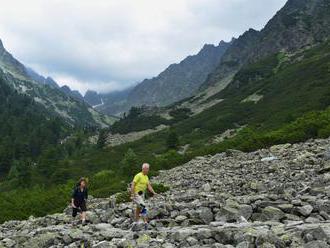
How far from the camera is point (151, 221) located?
18812 mm

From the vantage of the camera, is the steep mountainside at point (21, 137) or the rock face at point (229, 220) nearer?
the rock face at point (229, 220)

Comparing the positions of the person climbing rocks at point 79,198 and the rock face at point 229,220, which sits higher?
the person climbing rocks at point 79,198

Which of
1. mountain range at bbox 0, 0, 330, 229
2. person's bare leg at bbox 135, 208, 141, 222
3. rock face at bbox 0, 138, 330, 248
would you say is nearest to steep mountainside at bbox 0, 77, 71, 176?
mountain range at bbox 0, 0, 330, 229

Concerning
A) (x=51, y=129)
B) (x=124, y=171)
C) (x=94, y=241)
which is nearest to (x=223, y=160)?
(x=124, y=171)

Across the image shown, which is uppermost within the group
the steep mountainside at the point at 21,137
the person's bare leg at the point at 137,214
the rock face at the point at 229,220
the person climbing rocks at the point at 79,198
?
the steep mountainside at the point at 21,137

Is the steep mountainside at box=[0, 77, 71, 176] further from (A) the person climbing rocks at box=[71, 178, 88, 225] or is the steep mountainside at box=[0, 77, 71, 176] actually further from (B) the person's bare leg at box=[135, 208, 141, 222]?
(B) the person's bare leg at box=[135, 208, 141, 222]

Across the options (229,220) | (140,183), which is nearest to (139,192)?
(140,183)

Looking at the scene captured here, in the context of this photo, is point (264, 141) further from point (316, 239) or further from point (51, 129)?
point (51, 129)

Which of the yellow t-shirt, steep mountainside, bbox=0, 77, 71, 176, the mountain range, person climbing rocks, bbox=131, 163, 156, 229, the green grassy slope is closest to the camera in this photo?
person climbing rocks, bbox=131, 163, 156, 229

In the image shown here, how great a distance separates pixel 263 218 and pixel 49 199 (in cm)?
2581

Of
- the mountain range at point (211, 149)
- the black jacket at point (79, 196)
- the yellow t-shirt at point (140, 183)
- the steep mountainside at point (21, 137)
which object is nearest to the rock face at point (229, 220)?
the mountain range at point (211, 149)

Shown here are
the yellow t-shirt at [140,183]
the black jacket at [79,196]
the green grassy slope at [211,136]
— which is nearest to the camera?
the yellow t-shirt at [140,183]

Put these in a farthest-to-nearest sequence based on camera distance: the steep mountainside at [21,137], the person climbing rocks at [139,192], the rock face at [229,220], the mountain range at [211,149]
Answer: the steep mountainside at [21,137] → the mountain range at [211,149] → the person climbing rocks at [139,192] → the rock face at [229,220]

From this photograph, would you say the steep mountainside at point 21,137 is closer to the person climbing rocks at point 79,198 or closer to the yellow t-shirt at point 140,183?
the person climbing rocks at point 79,198
